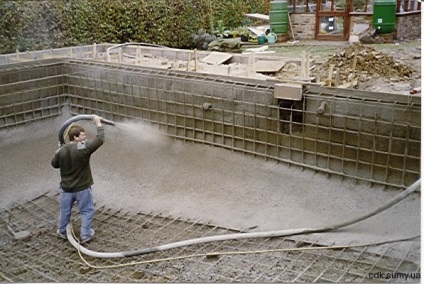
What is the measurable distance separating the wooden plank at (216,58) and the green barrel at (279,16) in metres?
0.96

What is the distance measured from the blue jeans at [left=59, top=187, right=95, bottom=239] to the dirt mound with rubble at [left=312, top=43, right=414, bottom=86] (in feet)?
7.30

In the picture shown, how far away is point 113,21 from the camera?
5.04m

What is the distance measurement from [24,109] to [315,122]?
2844mm

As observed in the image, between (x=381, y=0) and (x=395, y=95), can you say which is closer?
(x=395, y=95)

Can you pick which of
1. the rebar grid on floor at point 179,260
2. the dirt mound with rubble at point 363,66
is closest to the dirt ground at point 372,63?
the dirt mound with rubble at point 363,66

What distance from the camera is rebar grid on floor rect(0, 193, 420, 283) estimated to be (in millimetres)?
2898

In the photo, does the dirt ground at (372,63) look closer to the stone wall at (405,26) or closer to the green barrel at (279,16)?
the stone wall at (405,26)

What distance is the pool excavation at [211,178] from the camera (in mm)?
3160

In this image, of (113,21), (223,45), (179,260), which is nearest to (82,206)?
(179,260)

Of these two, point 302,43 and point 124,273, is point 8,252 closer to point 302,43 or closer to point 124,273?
point 124,273

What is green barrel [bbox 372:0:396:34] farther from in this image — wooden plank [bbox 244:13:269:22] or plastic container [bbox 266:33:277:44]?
plastic container [bbox 266:33:277:44]

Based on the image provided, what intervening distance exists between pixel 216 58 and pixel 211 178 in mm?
1762

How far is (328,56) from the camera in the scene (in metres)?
5.19

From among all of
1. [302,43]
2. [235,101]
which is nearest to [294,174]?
[235,101]
